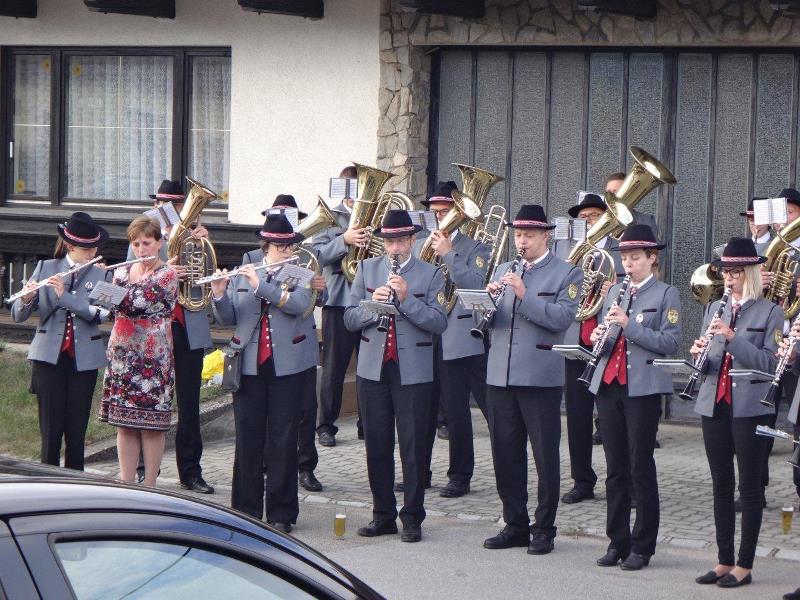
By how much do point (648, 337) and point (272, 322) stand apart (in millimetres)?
2396

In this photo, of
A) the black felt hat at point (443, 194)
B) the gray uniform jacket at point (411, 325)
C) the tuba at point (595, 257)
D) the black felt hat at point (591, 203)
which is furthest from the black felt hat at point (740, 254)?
the black felt hat at point (443, 194)

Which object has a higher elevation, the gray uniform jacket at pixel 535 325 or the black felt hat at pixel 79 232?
the black felt hat at pixel 79 232

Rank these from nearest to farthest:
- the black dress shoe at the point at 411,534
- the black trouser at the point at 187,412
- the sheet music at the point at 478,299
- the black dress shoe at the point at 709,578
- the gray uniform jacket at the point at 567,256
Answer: the black dress shoe at the point at 709,578
the sheet music at the point at 478,299
the black dress shoe at the point at 411,534
the black trouser at the point at 187,412
the gray uniform jacket at the point at 567,256

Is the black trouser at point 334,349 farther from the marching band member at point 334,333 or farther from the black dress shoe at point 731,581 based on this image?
the black dress shoe at point 731,581

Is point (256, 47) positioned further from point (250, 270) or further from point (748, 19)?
point (250, 270)

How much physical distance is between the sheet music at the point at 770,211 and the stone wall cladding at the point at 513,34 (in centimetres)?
271

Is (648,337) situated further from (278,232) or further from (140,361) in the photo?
(140,361)

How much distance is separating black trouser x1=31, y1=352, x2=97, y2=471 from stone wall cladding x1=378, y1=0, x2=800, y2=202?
4.91 meters

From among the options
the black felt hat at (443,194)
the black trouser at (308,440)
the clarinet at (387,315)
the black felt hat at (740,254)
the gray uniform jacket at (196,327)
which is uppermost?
the black felt hat at (443,194)

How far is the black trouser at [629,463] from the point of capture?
8047 mm

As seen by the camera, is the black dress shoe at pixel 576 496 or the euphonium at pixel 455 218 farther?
the black dress shoe at pixel 576 496

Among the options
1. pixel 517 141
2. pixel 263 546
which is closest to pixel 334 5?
pixel 517 141

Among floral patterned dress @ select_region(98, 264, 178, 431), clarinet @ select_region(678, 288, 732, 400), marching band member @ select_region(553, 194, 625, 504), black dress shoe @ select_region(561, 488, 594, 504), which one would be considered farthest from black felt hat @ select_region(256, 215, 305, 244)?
black dress shoe @ select_region(561, 488, 594, 504)

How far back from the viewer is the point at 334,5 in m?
13.6
